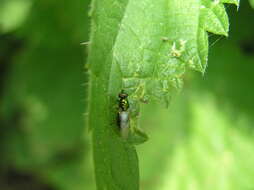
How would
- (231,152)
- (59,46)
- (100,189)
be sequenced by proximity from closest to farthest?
1. (100,189)
2. (231,152)
3. (59,46)

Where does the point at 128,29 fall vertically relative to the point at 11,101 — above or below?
above

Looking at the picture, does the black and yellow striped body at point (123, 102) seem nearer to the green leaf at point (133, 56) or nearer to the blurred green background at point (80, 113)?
the green leaf at point (133, 56)

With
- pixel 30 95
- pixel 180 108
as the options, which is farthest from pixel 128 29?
pixel 30 95

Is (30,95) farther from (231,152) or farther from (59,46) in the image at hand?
(231,152)

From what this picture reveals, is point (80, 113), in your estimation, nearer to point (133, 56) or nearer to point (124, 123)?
point (124, 123)

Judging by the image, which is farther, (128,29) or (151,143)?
(151,143)

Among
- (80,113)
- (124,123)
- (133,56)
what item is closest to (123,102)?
(124,123)

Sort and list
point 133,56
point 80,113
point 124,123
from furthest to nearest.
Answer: point 80,113 < point 124,123 < point 133,56
